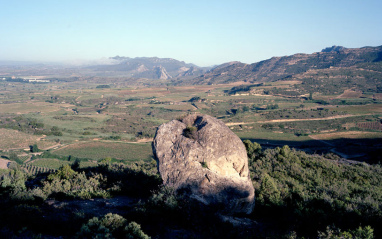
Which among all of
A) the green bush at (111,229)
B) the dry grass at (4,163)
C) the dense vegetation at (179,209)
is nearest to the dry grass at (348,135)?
the dense vegetation at (179,209)

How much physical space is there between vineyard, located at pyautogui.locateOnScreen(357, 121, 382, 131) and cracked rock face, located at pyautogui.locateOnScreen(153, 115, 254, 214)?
61852mm

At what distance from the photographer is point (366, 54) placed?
6452 inches

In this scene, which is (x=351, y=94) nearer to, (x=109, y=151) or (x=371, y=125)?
(x=371, y=125)

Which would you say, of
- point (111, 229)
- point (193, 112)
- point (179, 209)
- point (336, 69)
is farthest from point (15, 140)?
point (336, 69)

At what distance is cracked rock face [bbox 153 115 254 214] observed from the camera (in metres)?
12.8

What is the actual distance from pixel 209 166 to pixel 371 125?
67.0 metres

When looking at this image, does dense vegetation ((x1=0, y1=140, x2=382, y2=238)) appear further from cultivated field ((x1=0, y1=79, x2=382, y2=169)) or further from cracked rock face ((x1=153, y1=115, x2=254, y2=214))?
cultivated field ((x1=0, y1=79, x2=382, y2=169))

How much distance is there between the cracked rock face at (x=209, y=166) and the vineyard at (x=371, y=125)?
61.9 meters

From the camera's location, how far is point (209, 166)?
42.8 feet

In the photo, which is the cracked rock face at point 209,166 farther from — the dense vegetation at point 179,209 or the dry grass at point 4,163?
the dry grass at point 4,163

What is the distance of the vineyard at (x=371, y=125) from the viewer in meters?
61.0

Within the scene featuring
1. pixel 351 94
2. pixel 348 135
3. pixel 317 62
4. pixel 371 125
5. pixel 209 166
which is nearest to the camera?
pixel 209 166

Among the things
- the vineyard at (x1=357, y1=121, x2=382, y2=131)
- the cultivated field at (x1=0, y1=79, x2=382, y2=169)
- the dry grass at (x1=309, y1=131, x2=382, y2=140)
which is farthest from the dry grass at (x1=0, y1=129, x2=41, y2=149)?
the vineyard at (x1=357, y1=121, x2=382, y2=131)

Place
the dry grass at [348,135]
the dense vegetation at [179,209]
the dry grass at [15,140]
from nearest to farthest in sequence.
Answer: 1. the dense vegetation at [179,209]
2. the dry grass at [15,140]
3. the dry grass at [348,135]
